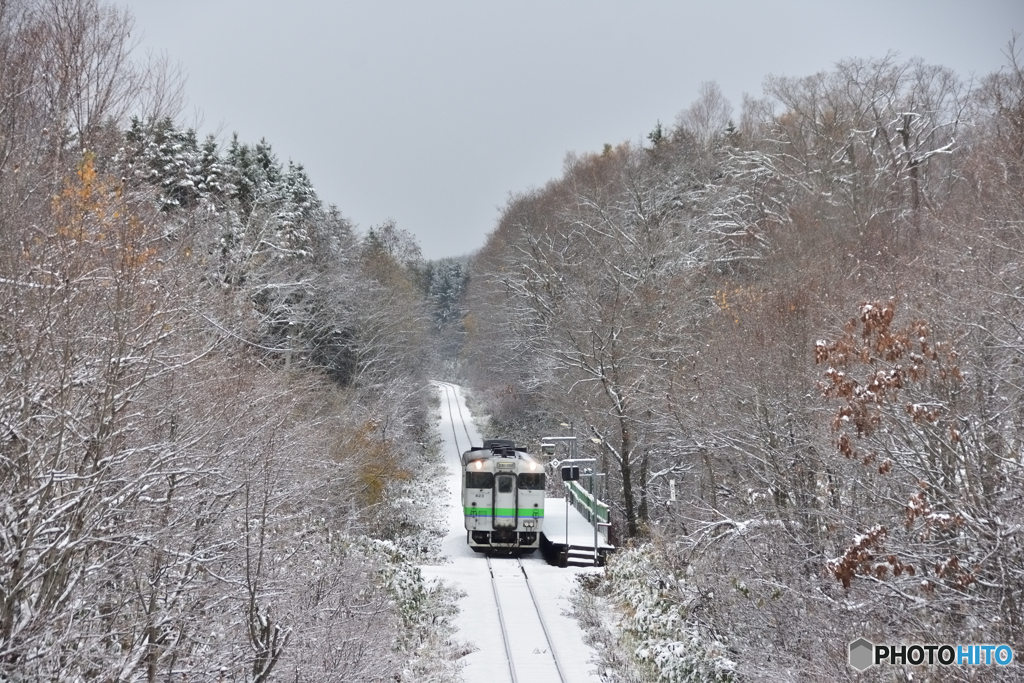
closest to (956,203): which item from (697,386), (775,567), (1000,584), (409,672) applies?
(697,386)

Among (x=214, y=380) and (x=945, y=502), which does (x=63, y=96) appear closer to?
(x=214, y=380)

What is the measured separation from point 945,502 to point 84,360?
330 inches

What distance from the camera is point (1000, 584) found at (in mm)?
6668

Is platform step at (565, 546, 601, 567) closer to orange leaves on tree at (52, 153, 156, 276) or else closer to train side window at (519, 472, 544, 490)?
train side window at (519, 472, 544, 490)

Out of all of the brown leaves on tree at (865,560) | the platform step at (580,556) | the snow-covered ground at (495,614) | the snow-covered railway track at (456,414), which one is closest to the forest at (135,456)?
the snow-covered ground at (495,614)

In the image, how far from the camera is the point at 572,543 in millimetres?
18406

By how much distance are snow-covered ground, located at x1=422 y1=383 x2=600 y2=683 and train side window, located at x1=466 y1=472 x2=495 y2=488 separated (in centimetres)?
171

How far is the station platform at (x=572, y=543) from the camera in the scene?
59.2ft

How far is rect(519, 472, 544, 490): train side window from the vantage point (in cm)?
1894

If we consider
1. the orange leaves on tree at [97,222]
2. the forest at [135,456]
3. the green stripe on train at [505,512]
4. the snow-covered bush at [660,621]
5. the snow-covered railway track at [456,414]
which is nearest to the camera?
the forest at [135,456]

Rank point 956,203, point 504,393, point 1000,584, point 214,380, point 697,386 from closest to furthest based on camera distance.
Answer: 1. point 1000,584
2. point 214,380
3. point 697,386
4. point 956,203
5. point 504,393

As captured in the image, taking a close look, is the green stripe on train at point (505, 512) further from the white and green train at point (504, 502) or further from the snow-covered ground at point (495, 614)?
the snow-covered ground at point (495, 614)

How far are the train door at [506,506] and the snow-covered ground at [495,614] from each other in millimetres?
924

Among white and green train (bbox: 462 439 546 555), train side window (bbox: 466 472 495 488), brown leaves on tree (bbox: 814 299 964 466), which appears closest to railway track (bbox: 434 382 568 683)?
white and green train (bbox: 462 439 546 555)
